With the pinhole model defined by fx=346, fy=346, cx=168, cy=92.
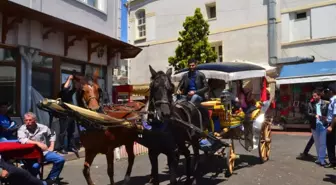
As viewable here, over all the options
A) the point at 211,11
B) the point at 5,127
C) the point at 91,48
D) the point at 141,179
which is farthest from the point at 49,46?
the point at 211,11

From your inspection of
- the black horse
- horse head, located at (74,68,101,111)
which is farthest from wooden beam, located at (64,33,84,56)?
the black horse

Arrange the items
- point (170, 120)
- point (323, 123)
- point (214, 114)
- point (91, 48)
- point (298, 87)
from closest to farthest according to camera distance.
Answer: point (170, 120), point (214, 114), point (323, 123), point (91, 48), point (298, 87)

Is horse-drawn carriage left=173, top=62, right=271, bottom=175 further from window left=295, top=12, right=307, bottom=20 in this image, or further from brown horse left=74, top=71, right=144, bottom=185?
window left=295, top=12, right=307, bottom=20

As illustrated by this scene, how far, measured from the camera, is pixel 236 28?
67.5ft

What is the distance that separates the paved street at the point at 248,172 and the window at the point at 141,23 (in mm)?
16630

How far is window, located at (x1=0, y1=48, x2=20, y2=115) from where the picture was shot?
951 cm

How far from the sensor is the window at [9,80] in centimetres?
951

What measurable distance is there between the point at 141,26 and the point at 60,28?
619 inches

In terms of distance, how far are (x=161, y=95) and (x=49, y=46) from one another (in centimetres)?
643

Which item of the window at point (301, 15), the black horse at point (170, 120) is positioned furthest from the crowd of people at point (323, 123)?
the window at point (301, 15)

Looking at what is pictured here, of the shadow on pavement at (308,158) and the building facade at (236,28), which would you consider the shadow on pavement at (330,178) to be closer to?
the shadow on pavement at (308,158)

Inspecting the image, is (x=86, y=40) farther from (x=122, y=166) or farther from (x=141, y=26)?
(x=141, y=26)

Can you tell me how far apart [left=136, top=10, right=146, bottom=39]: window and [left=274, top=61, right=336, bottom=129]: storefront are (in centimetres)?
1117

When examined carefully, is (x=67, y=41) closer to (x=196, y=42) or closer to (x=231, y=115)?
(x=231, y=115)
